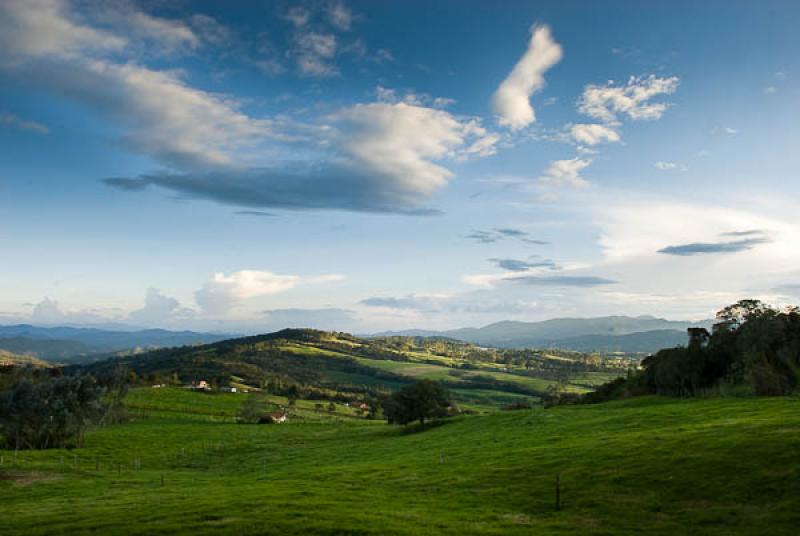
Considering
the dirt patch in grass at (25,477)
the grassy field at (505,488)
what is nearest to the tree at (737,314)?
the grassy field at (505,488)

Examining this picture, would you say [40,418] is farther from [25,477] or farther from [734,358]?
[734,358]

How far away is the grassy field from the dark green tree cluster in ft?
74.1

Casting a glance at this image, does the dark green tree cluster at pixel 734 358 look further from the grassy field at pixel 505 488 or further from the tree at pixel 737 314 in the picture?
the grassy field at pixel 505 488

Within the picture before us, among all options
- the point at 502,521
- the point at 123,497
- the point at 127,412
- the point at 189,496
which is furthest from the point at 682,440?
the point at 127,412

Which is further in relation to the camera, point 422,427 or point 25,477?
point 422,427

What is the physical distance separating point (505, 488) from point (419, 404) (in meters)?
69.2

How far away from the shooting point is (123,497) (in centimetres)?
4059

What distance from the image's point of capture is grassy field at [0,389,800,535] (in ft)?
87.1

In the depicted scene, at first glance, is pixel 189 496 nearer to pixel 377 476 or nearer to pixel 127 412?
pixel 377 476

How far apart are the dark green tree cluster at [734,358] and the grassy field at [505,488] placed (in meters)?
22.6

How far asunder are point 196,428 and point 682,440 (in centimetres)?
10604

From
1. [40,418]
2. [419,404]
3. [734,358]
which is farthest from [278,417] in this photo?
[734,358]

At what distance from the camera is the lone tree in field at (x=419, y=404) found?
10244 cm

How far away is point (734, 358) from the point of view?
90438mm
